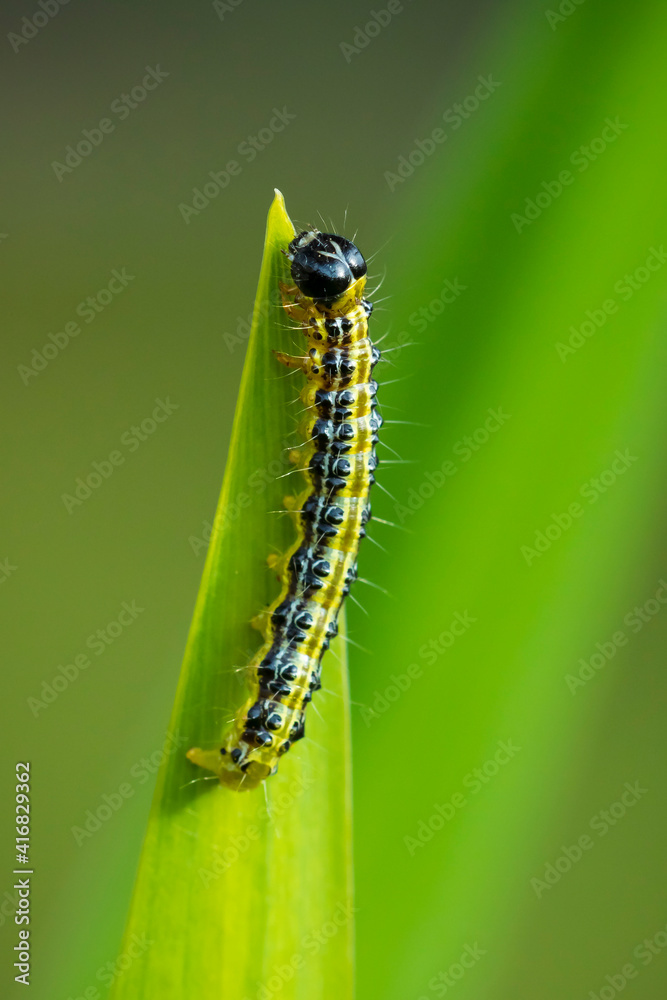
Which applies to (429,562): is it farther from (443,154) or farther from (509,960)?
(509,960)

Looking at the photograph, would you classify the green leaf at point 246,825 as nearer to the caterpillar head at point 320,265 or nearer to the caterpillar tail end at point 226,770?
the caterpillar tail end at point 226,770

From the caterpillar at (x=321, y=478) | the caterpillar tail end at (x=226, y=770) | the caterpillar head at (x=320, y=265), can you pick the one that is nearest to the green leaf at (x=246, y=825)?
the caterpillar tail end at (x=226, y=770)

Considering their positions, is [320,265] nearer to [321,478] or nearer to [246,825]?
[321,478]

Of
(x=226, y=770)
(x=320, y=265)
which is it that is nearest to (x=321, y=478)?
(x=320, y=265)

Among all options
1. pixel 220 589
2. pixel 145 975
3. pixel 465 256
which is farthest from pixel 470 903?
pixel 465 256

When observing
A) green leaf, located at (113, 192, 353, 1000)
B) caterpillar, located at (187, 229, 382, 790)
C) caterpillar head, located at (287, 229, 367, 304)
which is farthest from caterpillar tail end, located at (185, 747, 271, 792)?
caterpillar head, located at (287, 229, 367, 304)

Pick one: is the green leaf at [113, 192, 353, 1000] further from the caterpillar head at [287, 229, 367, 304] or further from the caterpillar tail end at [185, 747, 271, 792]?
the caterpillar head at [287, 229, 367, 304]
